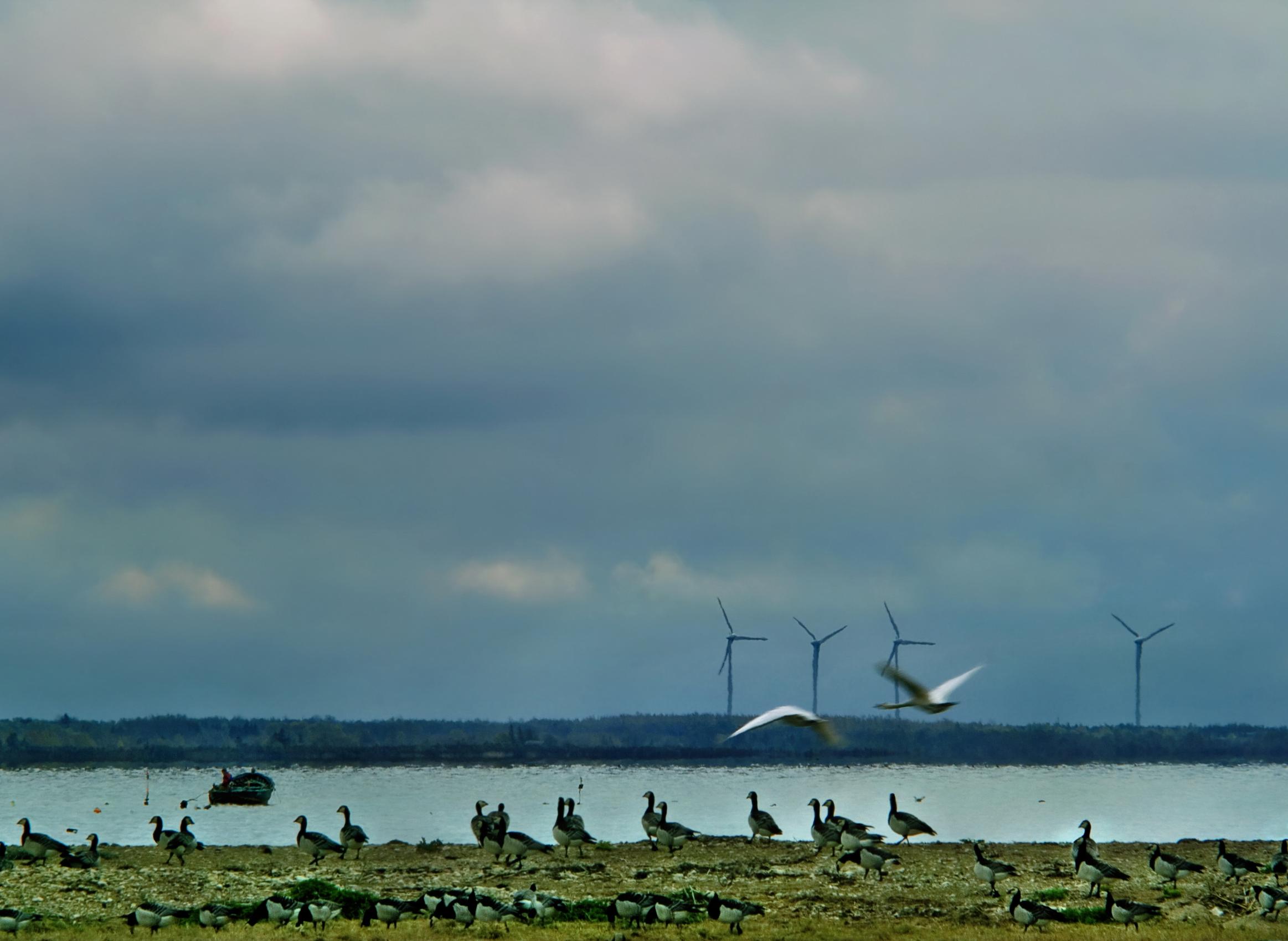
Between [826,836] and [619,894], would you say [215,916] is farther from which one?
[826,836]

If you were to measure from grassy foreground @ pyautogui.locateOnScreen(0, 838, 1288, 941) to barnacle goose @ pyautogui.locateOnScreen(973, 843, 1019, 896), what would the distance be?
1.01 ft

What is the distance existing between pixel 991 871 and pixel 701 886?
649 cm

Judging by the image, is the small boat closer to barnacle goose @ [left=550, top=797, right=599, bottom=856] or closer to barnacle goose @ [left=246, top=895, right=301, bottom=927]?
barnacle goose @ [left=550, top=797, right=599, bottom=856]

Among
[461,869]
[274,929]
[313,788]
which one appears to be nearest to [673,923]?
[274,929]

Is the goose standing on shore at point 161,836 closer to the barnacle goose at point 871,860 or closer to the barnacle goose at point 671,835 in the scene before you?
the barnacle goose at point 671,835

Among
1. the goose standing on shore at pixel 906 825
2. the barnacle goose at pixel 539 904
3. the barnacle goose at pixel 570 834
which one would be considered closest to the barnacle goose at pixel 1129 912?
the goose standing on shore at pixel 906 825

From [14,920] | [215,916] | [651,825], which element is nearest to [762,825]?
[651,825]

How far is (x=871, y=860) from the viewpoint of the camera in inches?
1383

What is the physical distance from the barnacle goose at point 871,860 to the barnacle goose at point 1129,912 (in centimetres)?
610

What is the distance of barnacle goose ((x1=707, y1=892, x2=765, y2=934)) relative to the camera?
1116 inches

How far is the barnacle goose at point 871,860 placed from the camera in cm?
3512

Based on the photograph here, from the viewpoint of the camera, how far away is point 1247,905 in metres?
31.5

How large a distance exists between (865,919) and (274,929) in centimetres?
1156

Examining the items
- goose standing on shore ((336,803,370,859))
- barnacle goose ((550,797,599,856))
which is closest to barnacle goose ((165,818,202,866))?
goose standing on shore ((336,803,370,859))
